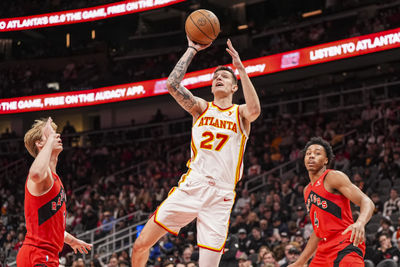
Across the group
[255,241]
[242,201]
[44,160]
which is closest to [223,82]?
[44,160]

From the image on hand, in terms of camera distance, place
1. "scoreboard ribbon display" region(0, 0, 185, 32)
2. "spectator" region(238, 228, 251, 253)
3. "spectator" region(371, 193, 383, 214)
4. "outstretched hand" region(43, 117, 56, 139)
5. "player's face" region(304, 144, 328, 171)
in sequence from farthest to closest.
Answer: "scoreboard ribbon display" region(0, 0, 185, 32) → "spectator" region(238, 228, 251, 253) → "spectator" region(371, 193, 383, 214) → "player's face" region(304, 144, 328, 171) → "outstretched hand" region(43, 117, 56, 139)

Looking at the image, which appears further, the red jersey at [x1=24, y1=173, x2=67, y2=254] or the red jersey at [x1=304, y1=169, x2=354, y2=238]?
the red jersey at [x1=304, y1=169, x2=354, y2=238]

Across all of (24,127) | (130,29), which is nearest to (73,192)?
(24,127)

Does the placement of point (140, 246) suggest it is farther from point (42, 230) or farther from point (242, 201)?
point (242, 201)

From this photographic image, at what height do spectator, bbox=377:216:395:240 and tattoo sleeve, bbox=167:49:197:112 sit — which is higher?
tattoo sleeve, bbox=167:49:197:112

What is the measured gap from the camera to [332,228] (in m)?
5.46

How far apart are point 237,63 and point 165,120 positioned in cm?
1794

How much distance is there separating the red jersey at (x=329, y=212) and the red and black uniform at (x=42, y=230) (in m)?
2.42

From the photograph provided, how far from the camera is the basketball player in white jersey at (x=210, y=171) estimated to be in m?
5.30

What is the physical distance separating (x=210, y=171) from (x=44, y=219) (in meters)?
1.55

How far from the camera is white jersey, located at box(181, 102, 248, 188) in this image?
5.42 m

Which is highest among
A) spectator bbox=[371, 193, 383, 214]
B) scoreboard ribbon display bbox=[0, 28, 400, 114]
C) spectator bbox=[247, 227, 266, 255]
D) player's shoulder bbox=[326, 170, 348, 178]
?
scoreboard ribbon display bbox=[0, 28, 400, 114]

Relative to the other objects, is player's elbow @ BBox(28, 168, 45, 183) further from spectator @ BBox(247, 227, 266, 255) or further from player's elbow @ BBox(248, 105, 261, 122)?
spectator @ BBox(247, 227, 266, 255)

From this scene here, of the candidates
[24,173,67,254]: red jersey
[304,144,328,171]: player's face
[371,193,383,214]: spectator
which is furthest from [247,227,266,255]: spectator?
[24,173,67,254]: red jersey
